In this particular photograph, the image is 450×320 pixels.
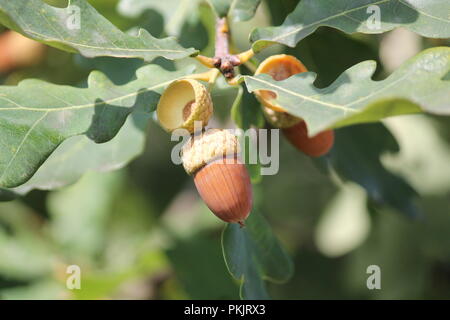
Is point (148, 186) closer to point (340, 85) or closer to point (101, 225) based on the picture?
point (101, 225)

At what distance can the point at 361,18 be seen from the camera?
1138 mm

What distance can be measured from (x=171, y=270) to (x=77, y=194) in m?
0.45

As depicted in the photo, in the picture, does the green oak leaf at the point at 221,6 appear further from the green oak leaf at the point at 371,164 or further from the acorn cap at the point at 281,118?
the green oak leaf at the point at 371,164

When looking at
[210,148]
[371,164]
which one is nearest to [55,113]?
[210,148]

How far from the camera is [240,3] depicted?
1.27m

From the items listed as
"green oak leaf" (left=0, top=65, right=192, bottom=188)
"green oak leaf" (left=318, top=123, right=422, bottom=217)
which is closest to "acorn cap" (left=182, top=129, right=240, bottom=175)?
"green oak leaf" (left=0, top=65, right=192, bottom=188)

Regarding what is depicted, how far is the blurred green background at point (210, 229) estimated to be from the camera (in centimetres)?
220

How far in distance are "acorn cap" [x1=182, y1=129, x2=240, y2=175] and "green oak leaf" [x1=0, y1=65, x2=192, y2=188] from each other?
108 mm

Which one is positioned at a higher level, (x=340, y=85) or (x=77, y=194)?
(x=77, y=194)

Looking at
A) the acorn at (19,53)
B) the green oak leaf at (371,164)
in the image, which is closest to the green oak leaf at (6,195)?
the green oak leaf at (371,164)

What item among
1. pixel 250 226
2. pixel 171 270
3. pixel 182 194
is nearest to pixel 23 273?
pixel 171 270

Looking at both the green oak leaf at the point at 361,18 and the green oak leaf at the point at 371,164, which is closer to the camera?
the green oak leaf at the point at 361,18

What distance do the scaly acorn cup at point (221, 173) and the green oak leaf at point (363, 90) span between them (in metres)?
0.11

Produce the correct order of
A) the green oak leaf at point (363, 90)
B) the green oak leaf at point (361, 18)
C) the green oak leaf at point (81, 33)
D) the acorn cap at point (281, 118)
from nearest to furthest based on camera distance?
the green oak leaf at point (363, 90)
the green oak leaf at point (81, 33)
the green oak leaf at point (361, 18)
the acorn cap at point (281, 118)
